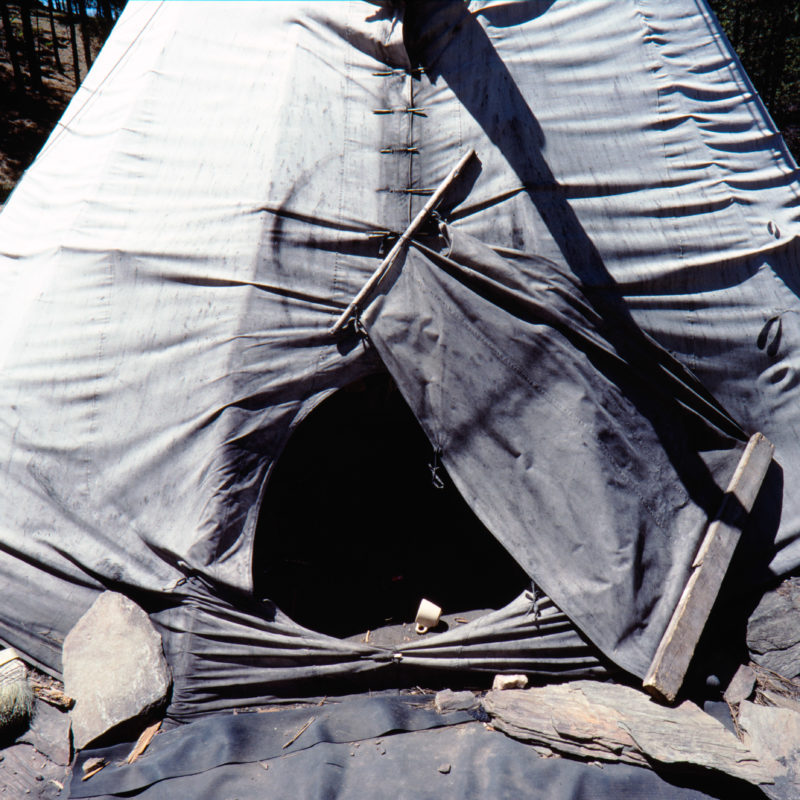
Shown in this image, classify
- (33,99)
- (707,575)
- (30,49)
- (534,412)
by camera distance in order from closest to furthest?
(707,575) → (534,412) → (30,49) → (33,99)

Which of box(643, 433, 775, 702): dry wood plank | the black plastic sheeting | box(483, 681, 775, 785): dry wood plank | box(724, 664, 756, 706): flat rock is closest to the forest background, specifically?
box(643, 433, 775, 702): dry wood plank

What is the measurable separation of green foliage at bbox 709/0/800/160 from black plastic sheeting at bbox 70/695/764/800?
29.9 feet

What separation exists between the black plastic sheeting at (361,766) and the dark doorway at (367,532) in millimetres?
858

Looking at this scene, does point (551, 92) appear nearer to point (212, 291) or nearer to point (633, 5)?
point (633, 5)

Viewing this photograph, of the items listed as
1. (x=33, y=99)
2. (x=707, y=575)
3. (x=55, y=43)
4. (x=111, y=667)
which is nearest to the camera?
(x=111, y=667)

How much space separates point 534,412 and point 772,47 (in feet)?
30.3

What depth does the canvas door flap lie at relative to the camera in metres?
3.76

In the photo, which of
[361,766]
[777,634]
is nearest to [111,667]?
[361,766]

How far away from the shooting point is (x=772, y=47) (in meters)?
10.2

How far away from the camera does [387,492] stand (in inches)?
216

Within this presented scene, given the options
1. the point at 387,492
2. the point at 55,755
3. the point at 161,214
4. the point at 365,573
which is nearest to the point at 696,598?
the point at 365,573

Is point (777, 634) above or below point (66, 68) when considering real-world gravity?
below

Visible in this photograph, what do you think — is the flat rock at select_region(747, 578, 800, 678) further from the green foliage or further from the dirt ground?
the dirt ground

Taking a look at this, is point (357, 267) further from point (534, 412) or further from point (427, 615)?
point (427, 615)
